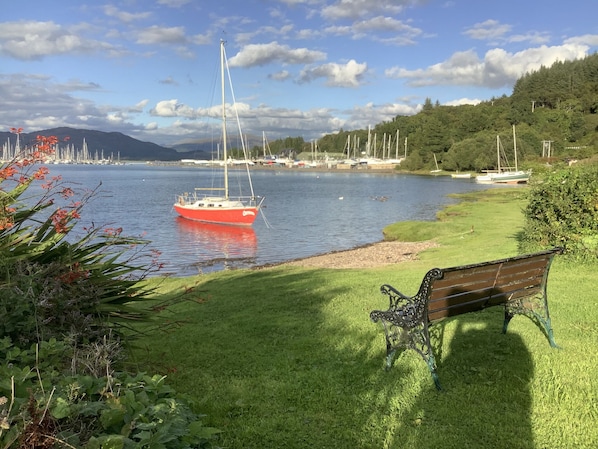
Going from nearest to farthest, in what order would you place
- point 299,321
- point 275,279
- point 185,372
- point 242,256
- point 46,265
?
1. point 46,265
2. point 185,372
3. point 299,321
4. point 275,279
5. point 242,256

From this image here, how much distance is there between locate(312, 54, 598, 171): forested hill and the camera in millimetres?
107438

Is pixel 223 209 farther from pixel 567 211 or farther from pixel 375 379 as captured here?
pixel 375 379

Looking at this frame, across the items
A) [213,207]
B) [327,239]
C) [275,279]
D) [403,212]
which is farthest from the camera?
[403,212]

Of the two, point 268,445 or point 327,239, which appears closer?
point 268,445

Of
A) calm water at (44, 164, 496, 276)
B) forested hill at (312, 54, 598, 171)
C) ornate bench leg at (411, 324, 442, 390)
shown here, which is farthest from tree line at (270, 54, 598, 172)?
ornate bench leg at (411, 324, 442, 390)

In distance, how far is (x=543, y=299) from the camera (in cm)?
572

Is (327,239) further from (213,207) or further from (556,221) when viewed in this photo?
(556,221)

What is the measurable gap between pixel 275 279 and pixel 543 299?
8.08 meters

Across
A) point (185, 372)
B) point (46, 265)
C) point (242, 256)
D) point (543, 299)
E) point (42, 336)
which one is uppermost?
point (46, 265)

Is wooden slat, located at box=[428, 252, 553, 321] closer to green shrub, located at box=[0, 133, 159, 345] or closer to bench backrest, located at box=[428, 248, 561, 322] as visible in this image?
bench backrest, located at box=[428, 248, 561, 322]

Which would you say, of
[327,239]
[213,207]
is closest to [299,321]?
[327,239]

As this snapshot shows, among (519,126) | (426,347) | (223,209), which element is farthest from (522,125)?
(426,347)

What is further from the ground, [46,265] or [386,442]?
[46,265]

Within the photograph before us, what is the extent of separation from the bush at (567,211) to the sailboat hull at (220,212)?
78.2ft
